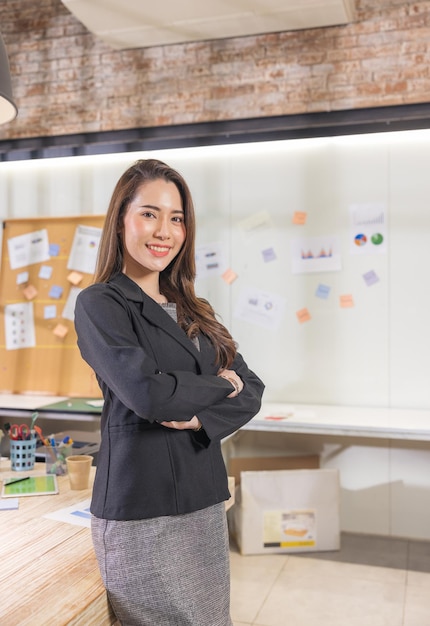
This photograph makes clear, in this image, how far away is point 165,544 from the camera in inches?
53.7

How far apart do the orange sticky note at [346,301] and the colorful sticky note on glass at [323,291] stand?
0.30 ft

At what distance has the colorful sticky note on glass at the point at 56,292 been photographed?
15.8 ft

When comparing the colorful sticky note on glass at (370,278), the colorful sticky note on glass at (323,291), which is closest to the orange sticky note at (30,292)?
the colorful sticky note on glass at (323,291)

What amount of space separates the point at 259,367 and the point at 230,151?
4.87 feet

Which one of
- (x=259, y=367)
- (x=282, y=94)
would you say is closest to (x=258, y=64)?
(x=282, y=94)

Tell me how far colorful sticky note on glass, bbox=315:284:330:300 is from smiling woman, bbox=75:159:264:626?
2.69m

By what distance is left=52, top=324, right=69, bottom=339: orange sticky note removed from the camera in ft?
15.7

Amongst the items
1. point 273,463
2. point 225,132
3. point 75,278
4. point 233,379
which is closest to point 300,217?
point 225,132

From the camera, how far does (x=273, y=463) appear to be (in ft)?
13.7

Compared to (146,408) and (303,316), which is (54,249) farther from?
(146,408)

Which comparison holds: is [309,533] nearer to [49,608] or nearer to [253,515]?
[253,515]

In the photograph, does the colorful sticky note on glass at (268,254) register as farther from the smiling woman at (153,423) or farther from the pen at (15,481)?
the smiling woman at (153,423)

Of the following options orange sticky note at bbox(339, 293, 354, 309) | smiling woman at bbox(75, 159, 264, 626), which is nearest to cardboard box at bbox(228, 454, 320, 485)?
orange sticky note at bbox(339, 293, 354, 309)

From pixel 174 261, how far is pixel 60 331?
3.29 meters
